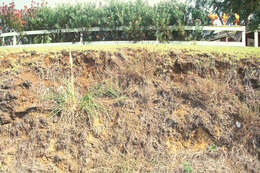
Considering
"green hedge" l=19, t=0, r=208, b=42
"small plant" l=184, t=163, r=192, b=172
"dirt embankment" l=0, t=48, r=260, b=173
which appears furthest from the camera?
"green hedge" l=19, t=0, r=208, b=42

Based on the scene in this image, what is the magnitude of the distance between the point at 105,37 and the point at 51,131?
512 centimetres

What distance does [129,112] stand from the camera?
4.13 meters

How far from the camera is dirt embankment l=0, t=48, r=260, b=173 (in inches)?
143

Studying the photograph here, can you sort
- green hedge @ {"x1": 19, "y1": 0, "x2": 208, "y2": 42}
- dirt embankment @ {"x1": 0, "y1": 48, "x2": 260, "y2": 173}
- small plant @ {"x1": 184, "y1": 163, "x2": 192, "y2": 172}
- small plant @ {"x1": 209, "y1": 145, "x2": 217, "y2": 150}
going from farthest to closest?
green hedge @ {"x1": 19, "y1": 0, "x2": 208, "y2": 42} → small plant @ {"x1": 209, "y1": 145, "x2": 217, "y2": 150} → dirt embankment @ {"x1": 0, "y1": 48, "x2": 260, "y2": 173} → small plant @ {"x1": 184, "y1": 163, "x2": 192, "y2": 172}

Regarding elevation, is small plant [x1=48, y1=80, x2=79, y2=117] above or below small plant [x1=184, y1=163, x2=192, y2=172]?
above

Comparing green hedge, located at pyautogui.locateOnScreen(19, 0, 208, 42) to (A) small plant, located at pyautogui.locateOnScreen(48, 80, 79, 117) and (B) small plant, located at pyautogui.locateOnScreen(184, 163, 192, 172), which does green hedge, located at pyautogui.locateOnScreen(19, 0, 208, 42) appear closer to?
(A) small plant, located at pyautogui.locateOnScreen(48, 80, 79, 117)

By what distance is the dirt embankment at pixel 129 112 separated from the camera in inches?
143

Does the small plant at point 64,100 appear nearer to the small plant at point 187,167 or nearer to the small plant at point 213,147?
the small plant at point 187,167

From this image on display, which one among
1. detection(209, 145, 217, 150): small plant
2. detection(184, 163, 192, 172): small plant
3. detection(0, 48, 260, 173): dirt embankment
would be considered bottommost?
detection(184, 163, 192, 172): small plant

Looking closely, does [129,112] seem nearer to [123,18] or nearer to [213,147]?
[213,147]

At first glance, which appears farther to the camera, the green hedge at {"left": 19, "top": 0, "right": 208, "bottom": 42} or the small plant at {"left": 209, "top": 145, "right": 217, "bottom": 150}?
the green hedge at {"left": 19, "top": 0, "right": 208, "bottom": 42}

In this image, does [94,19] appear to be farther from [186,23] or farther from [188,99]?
[188,99]

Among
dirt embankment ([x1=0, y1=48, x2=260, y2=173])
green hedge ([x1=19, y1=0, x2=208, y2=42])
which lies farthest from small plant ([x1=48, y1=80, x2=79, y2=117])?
green hedge ([x1=19, y1=0, x2=208, y2=42])

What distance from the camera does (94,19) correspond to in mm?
7816
